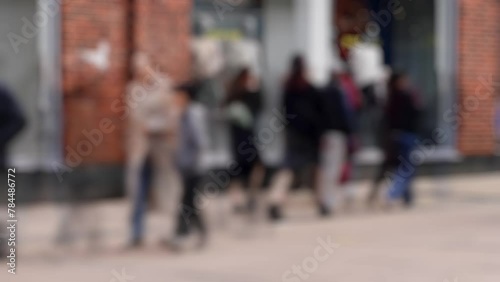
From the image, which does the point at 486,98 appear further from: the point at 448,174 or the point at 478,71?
the point at 448,174

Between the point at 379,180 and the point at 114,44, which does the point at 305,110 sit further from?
the point at 114,44

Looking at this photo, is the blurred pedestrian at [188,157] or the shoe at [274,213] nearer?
the blurred pedestrian at [188,157]

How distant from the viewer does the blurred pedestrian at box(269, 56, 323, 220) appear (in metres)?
13.3

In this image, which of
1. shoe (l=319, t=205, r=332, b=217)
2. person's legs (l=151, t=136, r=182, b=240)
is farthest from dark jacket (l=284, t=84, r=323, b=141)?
person's legs (l=151, t=136, r=182, b=240)

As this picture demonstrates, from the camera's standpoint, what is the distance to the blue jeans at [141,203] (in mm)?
11102

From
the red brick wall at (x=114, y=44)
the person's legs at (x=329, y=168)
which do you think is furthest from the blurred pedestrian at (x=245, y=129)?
the red brick wall at (x=114, y=44)

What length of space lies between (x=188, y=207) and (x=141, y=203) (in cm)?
58

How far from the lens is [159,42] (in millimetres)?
15055

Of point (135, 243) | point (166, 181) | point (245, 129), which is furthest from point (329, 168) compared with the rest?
point (135, 243)

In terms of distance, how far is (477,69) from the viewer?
1920cm

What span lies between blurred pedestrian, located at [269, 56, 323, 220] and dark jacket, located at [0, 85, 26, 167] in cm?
430

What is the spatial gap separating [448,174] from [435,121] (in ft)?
3.26

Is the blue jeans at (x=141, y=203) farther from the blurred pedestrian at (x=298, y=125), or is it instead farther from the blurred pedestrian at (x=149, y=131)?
the blurred pedestrian at (x=298, y=125)

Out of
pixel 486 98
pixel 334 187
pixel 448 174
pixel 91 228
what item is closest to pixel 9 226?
pixel 91 228
